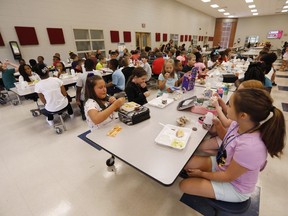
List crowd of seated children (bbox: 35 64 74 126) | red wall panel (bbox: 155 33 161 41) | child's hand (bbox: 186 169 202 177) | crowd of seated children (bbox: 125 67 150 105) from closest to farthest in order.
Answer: child's hand (bbox: 186 169 202 177), crowd of seated children (bbox: 125 67 150 105), crowd of seated children (bbox: 35 64 74 126), red wall panel (bbox: 155 33 161 41)

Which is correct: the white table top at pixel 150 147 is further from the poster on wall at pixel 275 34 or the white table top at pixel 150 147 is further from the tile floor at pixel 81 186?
the poster on wall at pixel 275 34

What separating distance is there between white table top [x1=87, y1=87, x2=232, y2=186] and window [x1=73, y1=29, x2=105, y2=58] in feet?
20.9

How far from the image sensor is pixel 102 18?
690cm

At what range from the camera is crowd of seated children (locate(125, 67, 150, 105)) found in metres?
2.12

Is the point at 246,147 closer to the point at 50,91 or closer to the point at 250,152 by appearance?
the point at 250,152

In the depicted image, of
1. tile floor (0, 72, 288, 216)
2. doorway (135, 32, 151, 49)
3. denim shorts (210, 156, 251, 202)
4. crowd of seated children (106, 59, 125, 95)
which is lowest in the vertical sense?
tile floor (0, 72, 288, 216)

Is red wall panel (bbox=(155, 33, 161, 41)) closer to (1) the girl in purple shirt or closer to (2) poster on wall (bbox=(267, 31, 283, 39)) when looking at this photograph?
(1) the girl in purple shirt

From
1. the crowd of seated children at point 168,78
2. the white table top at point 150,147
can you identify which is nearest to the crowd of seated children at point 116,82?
the crowd of seated children at point 168,78

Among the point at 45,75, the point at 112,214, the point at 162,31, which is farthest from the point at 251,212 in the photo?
the point at 162,31

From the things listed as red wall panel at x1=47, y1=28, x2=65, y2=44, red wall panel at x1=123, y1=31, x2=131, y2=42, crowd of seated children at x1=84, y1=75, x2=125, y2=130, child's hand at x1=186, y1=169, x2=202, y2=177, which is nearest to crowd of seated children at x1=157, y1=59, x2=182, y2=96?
crowd of seated children at x1=84, y1=75, x2=125, y2=130

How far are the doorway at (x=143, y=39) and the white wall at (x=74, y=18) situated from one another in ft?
0.87

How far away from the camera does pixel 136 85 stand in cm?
222

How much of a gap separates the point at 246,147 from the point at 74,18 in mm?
7346

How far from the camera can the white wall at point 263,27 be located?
14391mm
